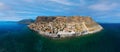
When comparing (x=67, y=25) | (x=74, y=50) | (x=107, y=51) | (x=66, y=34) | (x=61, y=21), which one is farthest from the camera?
(x=61, y=21)

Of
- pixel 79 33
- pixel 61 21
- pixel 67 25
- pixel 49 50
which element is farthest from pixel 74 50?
pixel 61 21

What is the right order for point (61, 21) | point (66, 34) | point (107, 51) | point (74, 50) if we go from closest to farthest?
point (107, 51) < point (74, 50) < point (66, 34) < point (61, 21)

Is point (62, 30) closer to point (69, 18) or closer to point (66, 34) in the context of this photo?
point (66, 34)

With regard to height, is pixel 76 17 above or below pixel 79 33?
above

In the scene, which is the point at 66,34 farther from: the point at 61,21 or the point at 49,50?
the point at 49,50

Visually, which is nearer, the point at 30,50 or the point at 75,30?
the point at 30,50

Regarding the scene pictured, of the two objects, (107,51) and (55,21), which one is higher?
(55,21)

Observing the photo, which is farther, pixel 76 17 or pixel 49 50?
pixel 76 17

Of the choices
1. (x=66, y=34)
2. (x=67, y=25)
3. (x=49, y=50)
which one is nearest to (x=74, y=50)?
(x=49, y=50)

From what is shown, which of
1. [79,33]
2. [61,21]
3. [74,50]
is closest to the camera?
[74,50]
